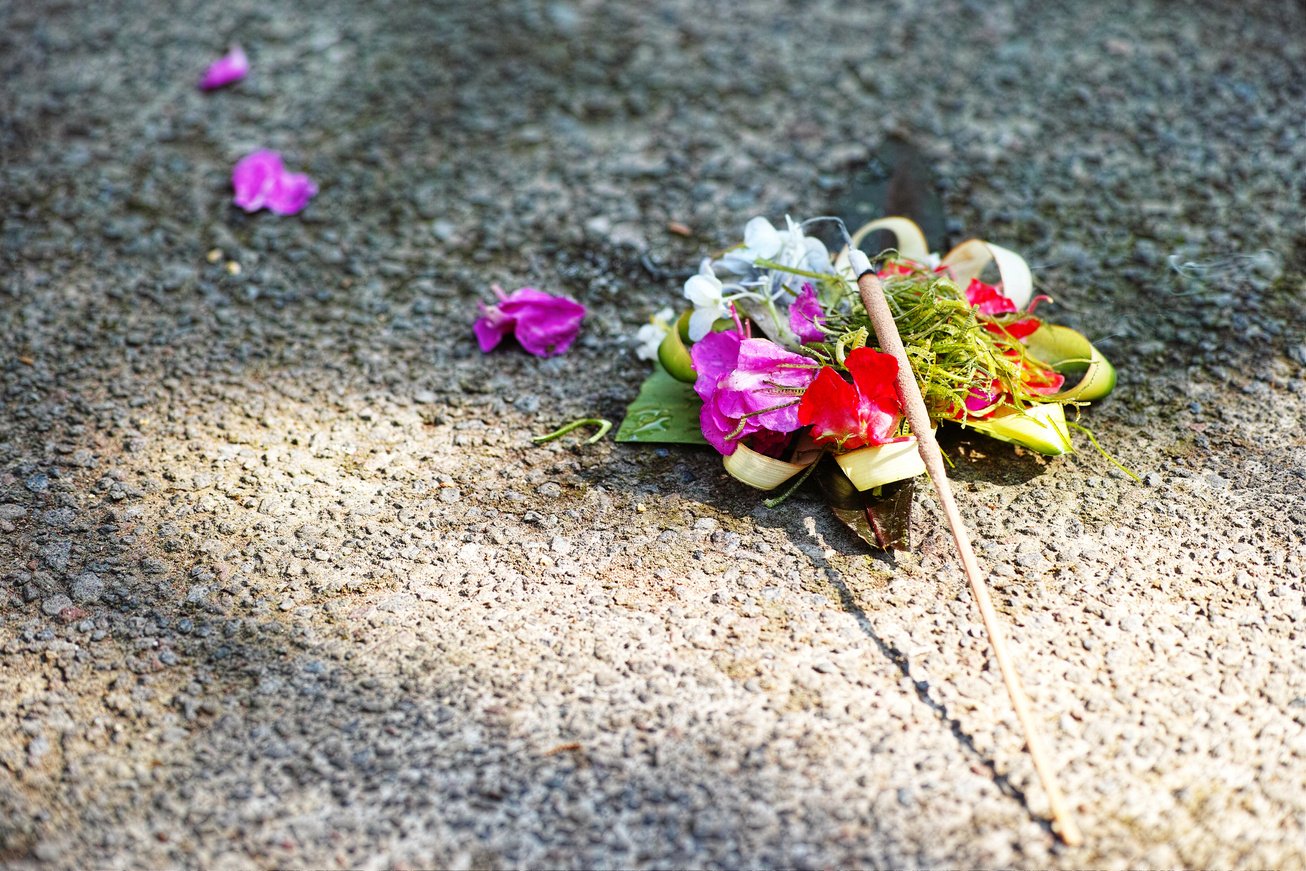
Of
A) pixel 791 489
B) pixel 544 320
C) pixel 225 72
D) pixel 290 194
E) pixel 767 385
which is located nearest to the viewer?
pixel 767 385

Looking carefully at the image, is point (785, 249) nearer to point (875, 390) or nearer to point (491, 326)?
point (875, 390)

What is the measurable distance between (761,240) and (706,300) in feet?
0.57

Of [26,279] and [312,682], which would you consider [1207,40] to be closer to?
[312,682]

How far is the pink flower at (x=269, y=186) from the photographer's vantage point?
2340mm

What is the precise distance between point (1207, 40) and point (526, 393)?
1977mm

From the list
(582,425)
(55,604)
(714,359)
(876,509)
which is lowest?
(55,604)

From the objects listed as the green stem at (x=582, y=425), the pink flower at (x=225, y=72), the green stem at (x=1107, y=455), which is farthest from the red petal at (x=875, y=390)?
the pink flower at (x=225, y=72)

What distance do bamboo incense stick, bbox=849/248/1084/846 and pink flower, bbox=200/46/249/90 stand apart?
181cm

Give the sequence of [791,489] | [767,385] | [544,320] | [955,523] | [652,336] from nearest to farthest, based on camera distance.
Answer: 1. [955,523]
2. [767,385]
3. [791,489]
4. [652,336]
5. [544,320]

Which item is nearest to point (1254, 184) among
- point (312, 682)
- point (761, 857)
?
point (761, 857)

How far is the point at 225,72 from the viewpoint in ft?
8.77

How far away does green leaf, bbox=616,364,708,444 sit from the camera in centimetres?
176

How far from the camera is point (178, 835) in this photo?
1.27 m

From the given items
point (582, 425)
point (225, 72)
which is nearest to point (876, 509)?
point (582, 425)
